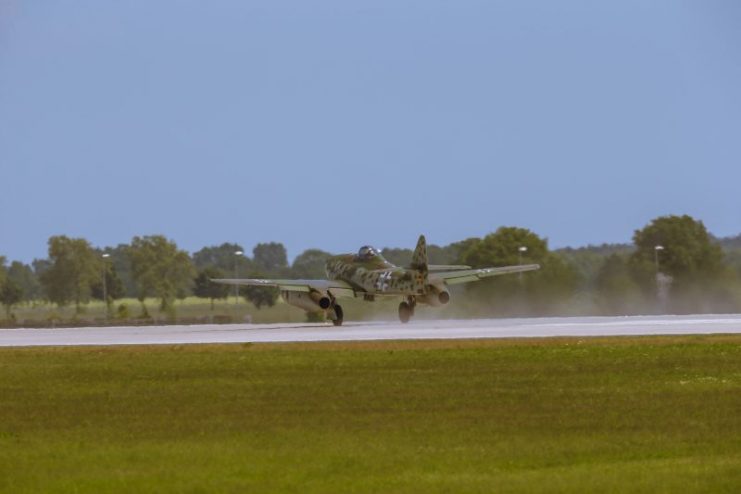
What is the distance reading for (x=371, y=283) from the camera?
227 feet

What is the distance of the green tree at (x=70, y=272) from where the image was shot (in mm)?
137625

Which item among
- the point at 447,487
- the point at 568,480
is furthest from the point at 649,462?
the point at 447,487

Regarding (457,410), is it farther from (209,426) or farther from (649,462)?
(649,462)

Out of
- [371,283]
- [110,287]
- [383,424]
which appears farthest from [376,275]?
[110,287]

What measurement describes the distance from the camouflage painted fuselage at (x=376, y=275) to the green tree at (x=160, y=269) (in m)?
65.7

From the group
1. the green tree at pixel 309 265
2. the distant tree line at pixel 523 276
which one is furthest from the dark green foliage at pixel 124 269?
the green tree at pixel 309 265

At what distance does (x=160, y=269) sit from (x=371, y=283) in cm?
7239

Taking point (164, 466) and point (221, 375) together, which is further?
point (221, 375)

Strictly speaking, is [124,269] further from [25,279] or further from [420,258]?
[420,258]

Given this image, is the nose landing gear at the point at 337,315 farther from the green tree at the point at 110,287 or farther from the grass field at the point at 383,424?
the green tree at the point at 110,287

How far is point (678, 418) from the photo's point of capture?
24.4m

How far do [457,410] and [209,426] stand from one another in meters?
4.46

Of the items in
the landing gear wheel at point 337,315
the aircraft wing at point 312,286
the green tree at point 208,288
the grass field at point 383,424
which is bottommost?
the grass field at point 383,424

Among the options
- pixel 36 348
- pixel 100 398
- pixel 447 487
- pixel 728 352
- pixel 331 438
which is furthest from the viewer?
pixel 36 348
